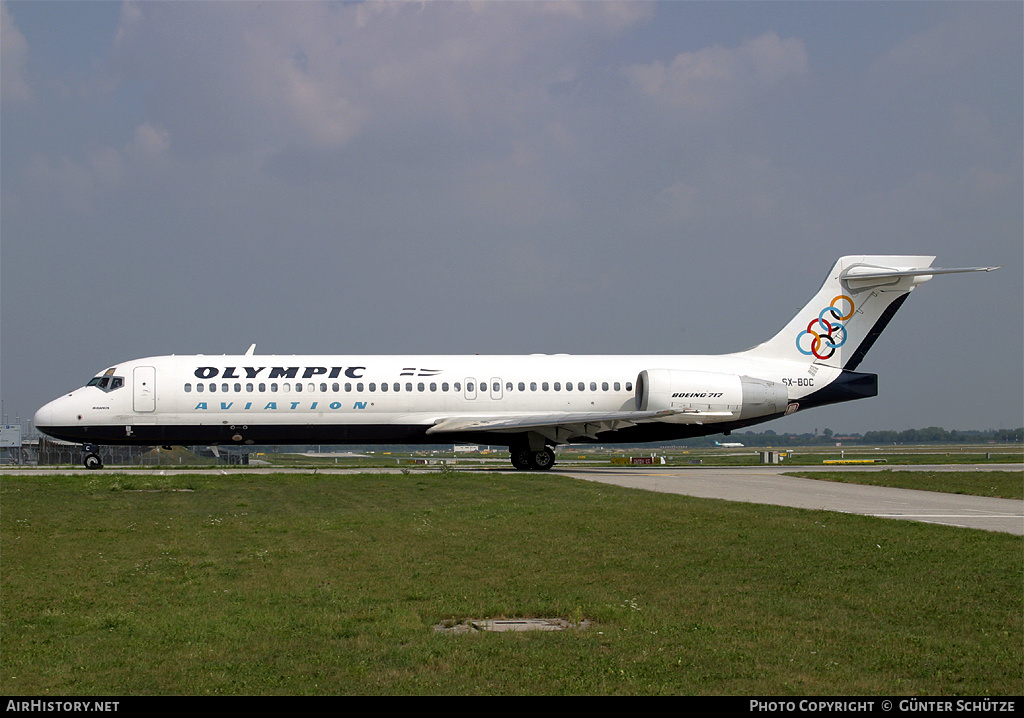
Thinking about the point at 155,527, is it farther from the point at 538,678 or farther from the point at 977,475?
the point at 977,475

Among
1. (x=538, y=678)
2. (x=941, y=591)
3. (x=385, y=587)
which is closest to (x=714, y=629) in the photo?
(x=538, y=678)

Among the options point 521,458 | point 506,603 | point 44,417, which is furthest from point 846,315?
point 506,603

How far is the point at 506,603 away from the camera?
9.31 meters

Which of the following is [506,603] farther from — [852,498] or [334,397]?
[334,397]

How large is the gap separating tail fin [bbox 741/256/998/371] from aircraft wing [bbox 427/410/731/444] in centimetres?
578

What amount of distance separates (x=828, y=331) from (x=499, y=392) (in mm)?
13329

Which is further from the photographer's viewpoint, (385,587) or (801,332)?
(801,332)

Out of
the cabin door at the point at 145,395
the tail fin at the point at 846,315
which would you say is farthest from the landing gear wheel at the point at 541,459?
the cabin door at the point at 145,395

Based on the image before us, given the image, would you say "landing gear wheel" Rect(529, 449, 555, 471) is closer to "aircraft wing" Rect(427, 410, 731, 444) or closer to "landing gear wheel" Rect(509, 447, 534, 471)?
"landing gear wheel" Rect(509, 447, 534, 471)

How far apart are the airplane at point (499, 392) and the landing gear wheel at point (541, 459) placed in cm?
5

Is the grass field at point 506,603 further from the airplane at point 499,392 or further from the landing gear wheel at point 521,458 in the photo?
the landing gear wheel at point 521,458

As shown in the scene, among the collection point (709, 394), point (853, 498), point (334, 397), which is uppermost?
point (334, 397)

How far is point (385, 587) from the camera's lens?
10.2 m
